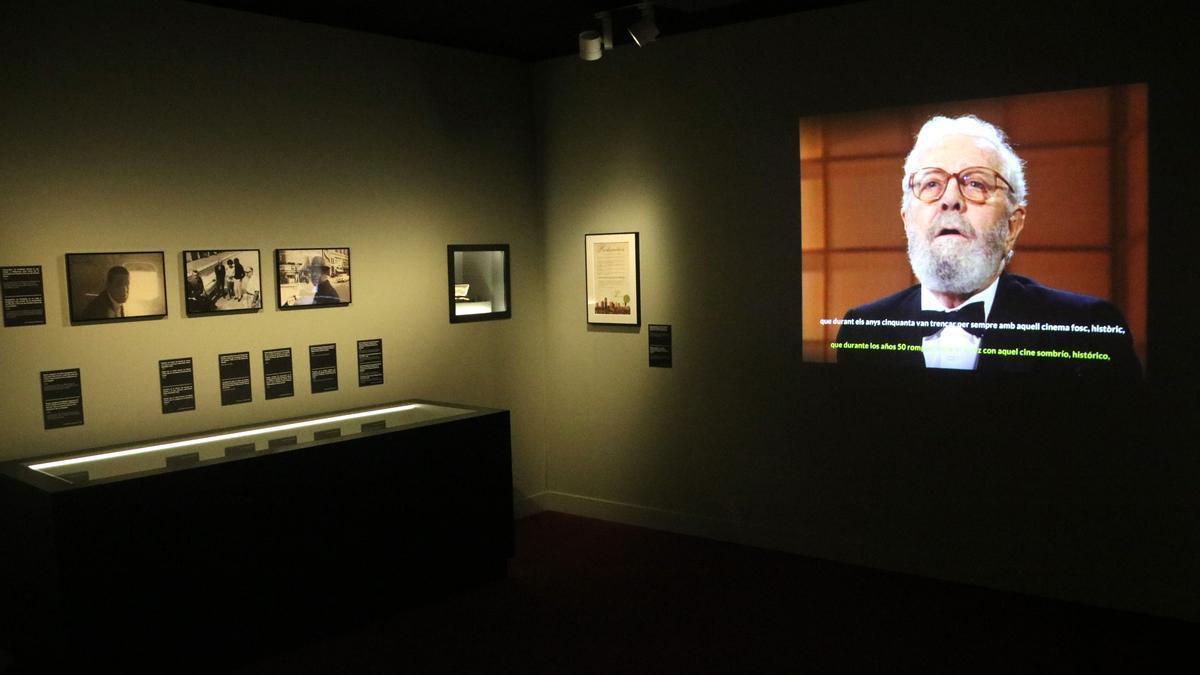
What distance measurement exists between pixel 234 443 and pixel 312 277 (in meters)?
1.14

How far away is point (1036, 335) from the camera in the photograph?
4.72m

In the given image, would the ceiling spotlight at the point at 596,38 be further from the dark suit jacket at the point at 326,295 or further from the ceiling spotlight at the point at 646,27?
the dark suit jacket at the point at 326,295

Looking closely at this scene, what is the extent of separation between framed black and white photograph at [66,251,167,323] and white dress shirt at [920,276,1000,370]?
12.4 ft

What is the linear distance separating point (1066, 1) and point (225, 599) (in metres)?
Result: 4.59

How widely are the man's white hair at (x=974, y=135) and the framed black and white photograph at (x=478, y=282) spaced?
2.61m

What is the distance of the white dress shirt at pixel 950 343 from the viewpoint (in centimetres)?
489

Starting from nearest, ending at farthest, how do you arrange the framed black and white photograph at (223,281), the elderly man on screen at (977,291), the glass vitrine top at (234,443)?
the glass vitrine top at (234,443) < the elderly man on screen at (977,291) < the framed black and white photograph at (223,281)

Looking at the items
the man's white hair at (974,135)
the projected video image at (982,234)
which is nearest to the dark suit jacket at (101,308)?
the projected video image at (982,234)

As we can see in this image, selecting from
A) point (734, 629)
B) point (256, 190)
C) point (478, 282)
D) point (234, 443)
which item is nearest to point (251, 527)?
point (234, 443)

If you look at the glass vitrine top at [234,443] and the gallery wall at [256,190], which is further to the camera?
the gallery wall at [256,190]

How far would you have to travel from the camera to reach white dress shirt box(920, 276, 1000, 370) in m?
4.89

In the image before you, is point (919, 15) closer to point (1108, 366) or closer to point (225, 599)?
point (1108, 366)

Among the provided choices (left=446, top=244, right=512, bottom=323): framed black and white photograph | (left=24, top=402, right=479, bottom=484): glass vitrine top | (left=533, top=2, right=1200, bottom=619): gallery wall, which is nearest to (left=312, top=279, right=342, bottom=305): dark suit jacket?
(left=24, top=402, right=479, bottom=484): glass vitrine top

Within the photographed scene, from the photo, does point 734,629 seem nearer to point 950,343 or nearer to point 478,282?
point 950,343
